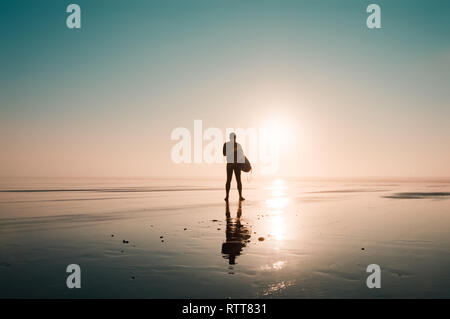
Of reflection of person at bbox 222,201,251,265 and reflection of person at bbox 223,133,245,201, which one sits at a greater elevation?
reflection of person at bbox 223,133,245,201

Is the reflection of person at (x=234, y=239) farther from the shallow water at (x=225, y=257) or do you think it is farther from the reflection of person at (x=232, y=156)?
the reflection of person at (x=232, y=156)

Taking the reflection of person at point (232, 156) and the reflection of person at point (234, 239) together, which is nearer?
the reflection of person at point (234, 239)

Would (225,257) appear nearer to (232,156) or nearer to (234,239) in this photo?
(234,239)

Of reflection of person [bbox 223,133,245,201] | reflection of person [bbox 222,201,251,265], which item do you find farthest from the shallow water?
reflection of person [bbox 223,133,245,201]

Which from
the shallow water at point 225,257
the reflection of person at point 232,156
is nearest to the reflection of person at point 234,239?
the shallow water at point 225,257

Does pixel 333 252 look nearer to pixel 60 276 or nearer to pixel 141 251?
pixel 141 251

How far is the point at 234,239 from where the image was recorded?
286 inches

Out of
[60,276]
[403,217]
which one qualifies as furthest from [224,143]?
[60,276]

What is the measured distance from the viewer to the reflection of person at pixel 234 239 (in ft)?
19.4

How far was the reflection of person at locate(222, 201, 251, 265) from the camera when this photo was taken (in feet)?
19.4

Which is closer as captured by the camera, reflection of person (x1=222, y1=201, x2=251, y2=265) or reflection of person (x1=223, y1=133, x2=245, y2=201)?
reflection of person (x1=222, y1=201, x2=251, y2=265)

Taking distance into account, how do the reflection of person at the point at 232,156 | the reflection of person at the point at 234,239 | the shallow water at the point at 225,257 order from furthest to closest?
1. the reflection of person at the point at 232,156
2. the reflection of person at the point at 234,239
3. the shallow water at the point at 225,257

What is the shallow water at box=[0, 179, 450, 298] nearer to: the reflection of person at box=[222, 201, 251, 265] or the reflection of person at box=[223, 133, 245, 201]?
the reflection of person at box=[222, 201, 251, 265]

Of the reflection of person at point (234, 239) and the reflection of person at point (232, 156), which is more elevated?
the reflection of person at point (232, 156)
